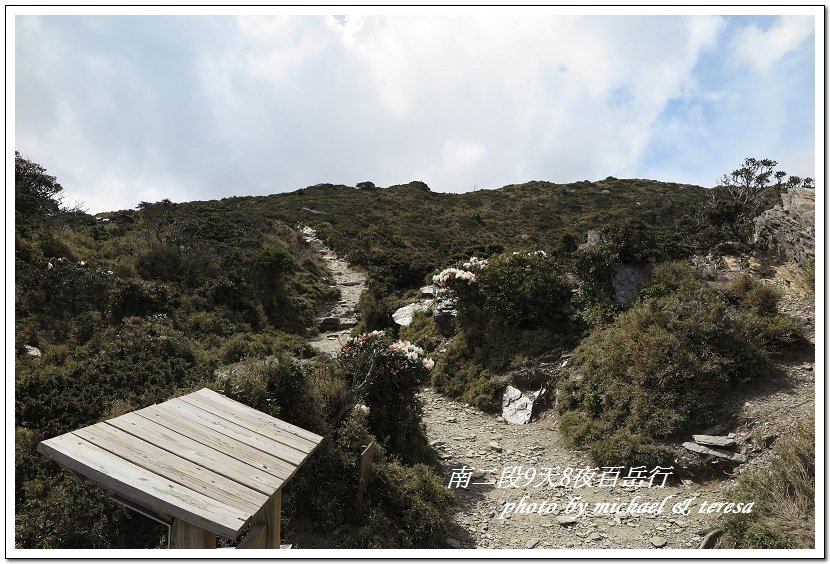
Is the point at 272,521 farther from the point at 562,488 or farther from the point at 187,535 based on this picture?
the point at 562,488

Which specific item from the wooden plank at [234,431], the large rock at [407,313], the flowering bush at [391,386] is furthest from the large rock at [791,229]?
the wooden plank at [234,431]

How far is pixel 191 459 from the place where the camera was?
238 cm

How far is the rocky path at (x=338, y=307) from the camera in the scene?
14.9 m

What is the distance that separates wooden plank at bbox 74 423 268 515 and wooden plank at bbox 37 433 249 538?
0.04 m

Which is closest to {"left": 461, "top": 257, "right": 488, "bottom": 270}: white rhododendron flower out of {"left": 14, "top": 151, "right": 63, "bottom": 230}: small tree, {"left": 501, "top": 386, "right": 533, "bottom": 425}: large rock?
{"left": 501, "top": 386, "right": 533, "bottom": 425}: large rock

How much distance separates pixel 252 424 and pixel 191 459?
591 mm

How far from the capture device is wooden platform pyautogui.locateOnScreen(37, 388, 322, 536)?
6.79ft

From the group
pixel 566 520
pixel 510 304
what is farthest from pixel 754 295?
pixel 566 520

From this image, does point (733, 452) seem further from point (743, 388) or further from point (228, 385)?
point (228, 385)

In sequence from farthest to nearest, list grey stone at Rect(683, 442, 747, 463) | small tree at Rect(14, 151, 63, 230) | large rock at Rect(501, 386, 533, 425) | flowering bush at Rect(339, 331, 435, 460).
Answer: small tree at Rect(14, 151, 63, 230)
large rock at Rect(501, 386, 533, 425)
flowering bush at Rect(339, 331, 435, 460)
grey stone at Rect(683, 442, 747, 463)

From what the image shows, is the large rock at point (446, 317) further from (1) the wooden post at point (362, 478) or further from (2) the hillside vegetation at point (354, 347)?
(1) the wooden post at point (362, 478)

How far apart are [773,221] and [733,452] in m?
8.07

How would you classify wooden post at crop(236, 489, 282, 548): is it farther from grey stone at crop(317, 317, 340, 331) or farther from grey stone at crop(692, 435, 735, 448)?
grey stone at crop(317, 317, 340, 331)

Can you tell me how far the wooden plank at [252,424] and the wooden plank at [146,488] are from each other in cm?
73
